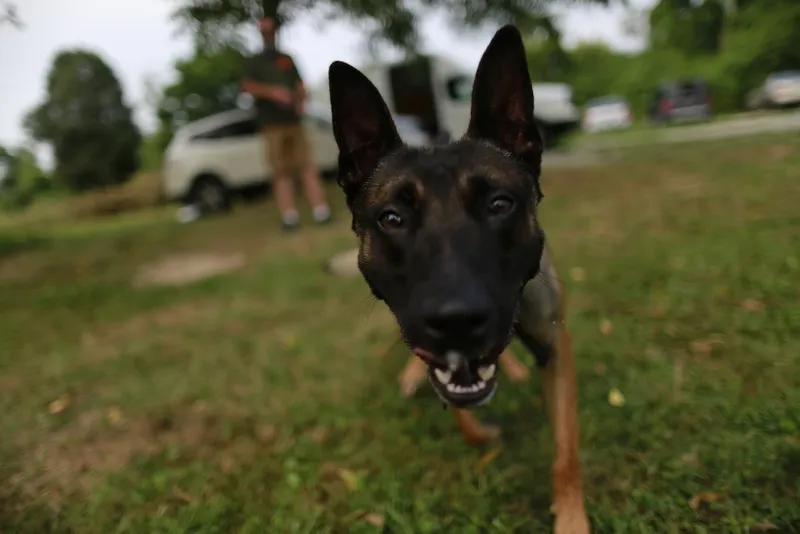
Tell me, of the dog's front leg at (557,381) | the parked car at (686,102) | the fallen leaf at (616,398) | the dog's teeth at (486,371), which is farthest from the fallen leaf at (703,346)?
the parked car at (686,102)

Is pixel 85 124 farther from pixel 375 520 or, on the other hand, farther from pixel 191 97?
pixel 375 520

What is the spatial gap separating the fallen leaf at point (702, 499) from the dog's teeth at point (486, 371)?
3.01 feet

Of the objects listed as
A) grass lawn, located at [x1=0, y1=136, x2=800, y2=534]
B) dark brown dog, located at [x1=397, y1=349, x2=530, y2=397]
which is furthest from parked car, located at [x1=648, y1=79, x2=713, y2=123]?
dark brown dog, located at [x1=397, y1=349, x2=530, y2=397]

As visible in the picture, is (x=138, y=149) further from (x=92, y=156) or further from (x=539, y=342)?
(x=539, y=342)

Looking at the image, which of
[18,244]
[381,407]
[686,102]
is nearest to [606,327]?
[381,407]

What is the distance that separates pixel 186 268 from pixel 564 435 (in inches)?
237

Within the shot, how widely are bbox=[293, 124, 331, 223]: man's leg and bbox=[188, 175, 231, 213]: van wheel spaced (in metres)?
5.30

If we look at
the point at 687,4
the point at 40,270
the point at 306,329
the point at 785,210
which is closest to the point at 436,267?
the point at 306,329

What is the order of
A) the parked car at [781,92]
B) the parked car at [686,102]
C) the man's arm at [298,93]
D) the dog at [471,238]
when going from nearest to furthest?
the dog at [471,238] → the man's arm at [298,93] → the parked car at [781,92] → the parked car at [686,102]

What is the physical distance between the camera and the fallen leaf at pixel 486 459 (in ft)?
8.36

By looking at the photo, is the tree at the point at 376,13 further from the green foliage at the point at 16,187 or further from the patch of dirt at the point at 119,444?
the patch of dirt at the point at 119,444

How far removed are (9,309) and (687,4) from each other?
7389mm

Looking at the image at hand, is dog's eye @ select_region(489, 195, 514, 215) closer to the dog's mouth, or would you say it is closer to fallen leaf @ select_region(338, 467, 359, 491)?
the dog's mouth

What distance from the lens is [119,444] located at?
315 centimetres
